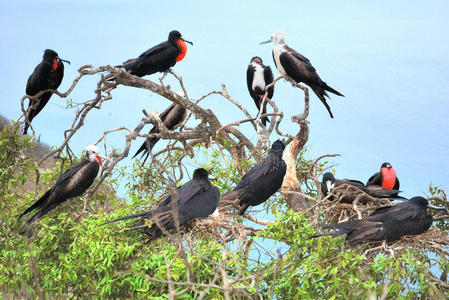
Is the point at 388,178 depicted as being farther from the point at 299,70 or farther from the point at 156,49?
the point at 156,49

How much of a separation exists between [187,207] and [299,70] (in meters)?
2.57

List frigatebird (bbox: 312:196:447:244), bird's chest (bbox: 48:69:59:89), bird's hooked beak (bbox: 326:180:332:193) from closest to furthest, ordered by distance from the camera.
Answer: frigatebird (bbox: 312:196:447:244)
bird's hooked beak (bbox: 326:180:332:193)
bird's chest (bbox: 48:69:59:89)

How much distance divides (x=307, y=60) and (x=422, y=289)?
3083 millimetres

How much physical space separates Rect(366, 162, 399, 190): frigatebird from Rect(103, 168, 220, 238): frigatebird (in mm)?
2670

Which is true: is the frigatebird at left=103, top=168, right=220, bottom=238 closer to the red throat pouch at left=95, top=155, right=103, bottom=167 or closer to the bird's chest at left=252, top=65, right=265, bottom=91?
the red throat pouch at left=95, top=155, right=103, bottom=167

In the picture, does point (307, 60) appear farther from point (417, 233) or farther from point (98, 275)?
point (98, 275)

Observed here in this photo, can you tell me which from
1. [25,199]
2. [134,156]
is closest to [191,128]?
[134,156]

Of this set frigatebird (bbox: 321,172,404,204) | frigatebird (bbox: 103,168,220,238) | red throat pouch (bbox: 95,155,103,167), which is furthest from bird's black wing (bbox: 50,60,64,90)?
frigatebird (bbox: 321,172,404,204)

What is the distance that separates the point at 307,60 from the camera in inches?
261

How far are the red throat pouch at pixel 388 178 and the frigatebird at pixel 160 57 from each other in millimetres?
2669

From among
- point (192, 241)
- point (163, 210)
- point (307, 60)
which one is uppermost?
point (307, 60)

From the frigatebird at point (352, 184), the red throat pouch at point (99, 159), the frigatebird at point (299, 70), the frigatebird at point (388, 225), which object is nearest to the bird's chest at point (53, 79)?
the red throat pouch at point (99, 159)

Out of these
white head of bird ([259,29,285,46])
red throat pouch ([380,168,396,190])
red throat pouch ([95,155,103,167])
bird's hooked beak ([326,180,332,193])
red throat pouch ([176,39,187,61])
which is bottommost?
red throat pouch ([380,168,396,190])

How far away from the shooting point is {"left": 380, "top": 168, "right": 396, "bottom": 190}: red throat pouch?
22.3ft
